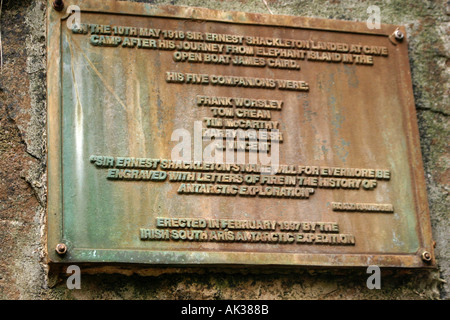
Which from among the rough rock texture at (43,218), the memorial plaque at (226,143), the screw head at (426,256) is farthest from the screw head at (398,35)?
the screw head at (426,256)

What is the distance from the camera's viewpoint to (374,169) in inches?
117

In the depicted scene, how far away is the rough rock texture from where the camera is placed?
2707 millimetres

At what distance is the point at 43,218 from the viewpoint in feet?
9.11

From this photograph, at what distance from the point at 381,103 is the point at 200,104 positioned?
890 mm

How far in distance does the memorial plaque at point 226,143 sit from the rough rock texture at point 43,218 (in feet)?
0.48

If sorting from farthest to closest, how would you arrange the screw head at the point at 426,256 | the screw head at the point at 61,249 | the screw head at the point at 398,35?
the screw head at the point at 398,35
the screw head at the point at 426,256
the screw head at the point at 61,249

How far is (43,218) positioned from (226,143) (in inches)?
34.1

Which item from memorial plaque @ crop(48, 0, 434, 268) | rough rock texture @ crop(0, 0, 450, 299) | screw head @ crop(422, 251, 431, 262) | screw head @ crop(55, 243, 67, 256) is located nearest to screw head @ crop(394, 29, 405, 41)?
memorial plaque @ crop(48, 0, 434, 268)

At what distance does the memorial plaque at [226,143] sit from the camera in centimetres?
270

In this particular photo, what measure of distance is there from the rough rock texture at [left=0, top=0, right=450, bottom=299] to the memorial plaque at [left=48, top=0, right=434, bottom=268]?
15 cm

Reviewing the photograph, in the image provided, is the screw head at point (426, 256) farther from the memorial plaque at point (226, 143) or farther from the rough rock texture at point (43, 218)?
the rough rock texture at point (43, 218)

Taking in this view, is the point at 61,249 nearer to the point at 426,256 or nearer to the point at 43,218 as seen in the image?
the point at 43,218

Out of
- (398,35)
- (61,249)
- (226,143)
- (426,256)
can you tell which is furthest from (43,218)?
(398,35)

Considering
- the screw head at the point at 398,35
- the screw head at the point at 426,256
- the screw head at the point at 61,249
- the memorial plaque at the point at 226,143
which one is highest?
the screw head at the point at 398,35
